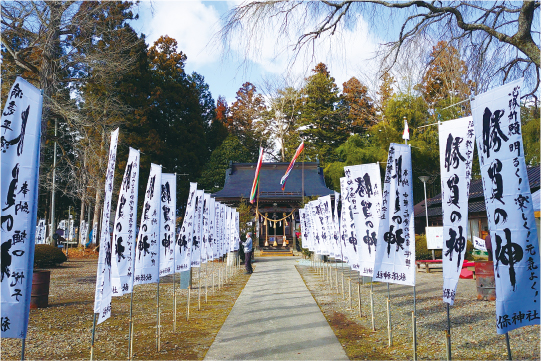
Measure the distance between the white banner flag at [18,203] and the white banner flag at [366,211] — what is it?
18.2 feet

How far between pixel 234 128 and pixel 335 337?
124 feet

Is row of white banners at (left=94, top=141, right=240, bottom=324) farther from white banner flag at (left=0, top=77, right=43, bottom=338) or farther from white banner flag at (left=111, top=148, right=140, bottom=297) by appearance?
white banner flag at (left=0, top=77, right=43, bottom=338)

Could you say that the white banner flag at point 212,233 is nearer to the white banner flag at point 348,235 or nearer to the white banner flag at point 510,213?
the white banner flag at point 348,235

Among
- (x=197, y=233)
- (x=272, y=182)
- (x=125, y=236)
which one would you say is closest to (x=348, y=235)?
(x=197, y=233)

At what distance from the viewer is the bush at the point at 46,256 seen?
1521 cm

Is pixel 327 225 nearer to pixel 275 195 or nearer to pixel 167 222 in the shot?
pixel 167 222

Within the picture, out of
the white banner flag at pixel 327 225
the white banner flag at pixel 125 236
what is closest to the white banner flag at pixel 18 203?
the white banner flag at pixel 125 236

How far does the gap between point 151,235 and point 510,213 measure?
5.26 meters

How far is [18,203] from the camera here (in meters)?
3.78

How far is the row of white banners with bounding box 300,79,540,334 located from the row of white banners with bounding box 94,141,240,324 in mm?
3672

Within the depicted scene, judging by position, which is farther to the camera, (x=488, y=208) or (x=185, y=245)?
(x=185, y=245)

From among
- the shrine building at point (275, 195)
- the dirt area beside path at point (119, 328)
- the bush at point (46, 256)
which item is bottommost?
the dirt area beside path at point (119, 328)

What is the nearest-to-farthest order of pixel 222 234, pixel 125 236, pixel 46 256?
1. pixel 125 236
2. pixel 222 234
3. pixel 46 256

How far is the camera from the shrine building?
89.6 feet
